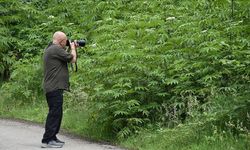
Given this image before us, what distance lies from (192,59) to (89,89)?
256cm

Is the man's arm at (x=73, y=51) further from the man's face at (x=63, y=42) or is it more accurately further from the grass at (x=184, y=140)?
the grass at (x=184, y=140)

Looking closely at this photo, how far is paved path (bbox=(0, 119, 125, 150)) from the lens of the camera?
32.0 ft

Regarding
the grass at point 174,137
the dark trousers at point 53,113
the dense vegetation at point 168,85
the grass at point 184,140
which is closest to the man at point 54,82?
the dark trousers at point 53,113

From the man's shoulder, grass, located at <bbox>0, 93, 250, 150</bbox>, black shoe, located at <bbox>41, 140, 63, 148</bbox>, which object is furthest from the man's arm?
grass, located at <bbox>0, 93, 250, 150</bbox>

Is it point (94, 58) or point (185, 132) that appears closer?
point (185, 132)

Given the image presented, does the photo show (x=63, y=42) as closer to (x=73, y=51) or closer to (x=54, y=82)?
(x=73, y=51)

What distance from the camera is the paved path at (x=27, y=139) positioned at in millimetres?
9758

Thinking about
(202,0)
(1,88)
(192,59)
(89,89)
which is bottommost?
(1,88)

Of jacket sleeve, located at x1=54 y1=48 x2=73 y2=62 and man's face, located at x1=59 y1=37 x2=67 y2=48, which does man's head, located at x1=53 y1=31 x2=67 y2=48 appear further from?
jacket sleeve, located at x1=54 y1=48 x2=73 y2=62

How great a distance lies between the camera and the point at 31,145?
9.98m

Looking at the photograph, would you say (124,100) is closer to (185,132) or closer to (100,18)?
(185,132)

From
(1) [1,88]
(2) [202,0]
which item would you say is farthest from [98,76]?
(1) [1,88]

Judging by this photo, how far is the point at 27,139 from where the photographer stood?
10.7 meters

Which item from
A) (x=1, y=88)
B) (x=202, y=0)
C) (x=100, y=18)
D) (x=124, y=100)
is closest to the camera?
(x=124, y=100)
